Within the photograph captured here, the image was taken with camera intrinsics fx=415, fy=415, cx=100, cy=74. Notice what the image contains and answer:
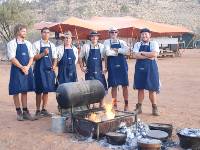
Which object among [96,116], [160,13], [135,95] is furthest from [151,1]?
[96,116]

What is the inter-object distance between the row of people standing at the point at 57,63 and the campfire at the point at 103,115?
119 cm

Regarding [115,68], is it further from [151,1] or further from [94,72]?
[151,1]

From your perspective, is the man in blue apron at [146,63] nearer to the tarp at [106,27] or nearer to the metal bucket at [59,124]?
the metal bucket at [59,124]

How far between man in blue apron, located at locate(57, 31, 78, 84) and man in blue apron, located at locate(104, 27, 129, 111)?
2.37 ft

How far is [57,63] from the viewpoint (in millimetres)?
8227

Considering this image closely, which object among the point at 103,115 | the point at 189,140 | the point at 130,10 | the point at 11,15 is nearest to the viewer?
the point at 189,140

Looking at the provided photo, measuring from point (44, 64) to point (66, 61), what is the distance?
1.49 ft

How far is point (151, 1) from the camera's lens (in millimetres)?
68188

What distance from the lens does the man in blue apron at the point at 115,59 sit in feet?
27.5

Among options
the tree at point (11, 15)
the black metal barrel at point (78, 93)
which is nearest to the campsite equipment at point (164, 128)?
the black metal barrel at point (78, 93)

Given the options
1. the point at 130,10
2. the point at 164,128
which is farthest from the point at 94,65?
the point at 130,10

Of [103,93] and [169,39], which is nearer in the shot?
[103,93]

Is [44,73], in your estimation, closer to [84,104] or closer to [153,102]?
[84,104]

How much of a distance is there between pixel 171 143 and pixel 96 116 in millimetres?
1412
